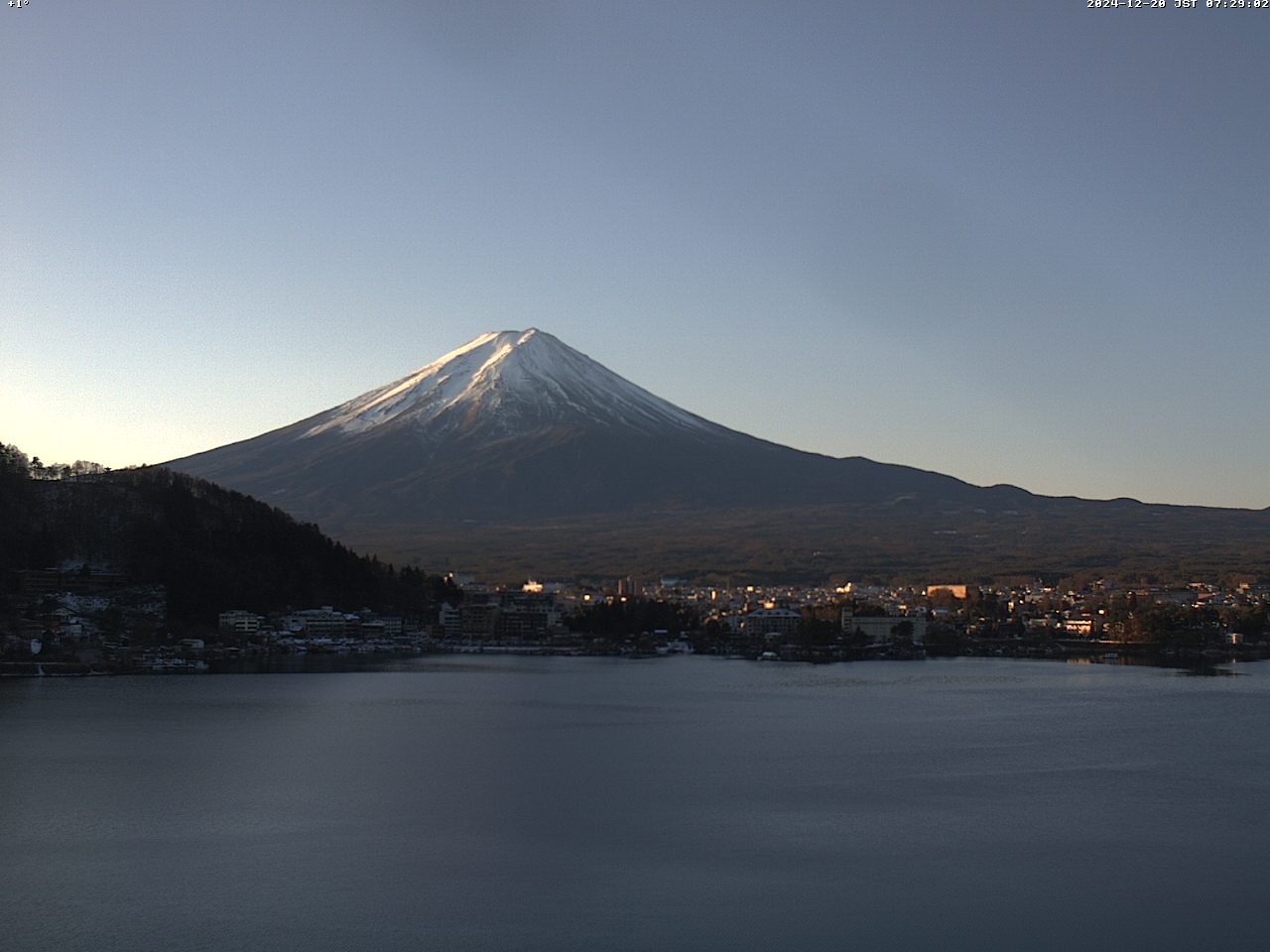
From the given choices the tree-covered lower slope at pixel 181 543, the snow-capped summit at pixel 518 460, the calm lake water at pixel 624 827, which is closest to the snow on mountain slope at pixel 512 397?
the snow-capped summit at pixel 518 460

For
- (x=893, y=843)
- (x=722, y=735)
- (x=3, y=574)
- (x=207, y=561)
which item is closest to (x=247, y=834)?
(x=893, y=843)

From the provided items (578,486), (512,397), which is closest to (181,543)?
(578,486)

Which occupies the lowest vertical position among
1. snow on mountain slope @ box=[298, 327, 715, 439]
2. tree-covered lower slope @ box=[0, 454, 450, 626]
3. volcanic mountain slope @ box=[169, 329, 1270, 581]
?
tree-covered lower slope @ box=[0, 454, 450, 626]

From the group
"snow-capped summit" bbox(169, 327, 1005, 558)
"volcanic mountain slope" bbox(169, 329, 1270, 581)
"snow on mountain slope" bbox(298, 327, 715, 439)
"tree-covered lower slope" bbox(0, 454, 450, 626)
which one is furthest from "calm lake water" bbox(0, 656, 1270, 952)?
"snow on mountain slope" bbox(298, 327, 715, 439)

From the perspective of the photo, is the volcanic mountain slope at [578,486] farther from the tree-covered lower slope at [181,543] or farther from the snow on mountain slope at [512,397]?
the tree-covered lower slope at [181,543]

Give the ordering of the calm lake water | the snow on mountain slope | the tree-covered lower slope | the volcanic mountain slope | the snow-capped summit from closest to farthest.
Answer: the calm lake water → the tree-covered lower slope → the volcanic mountain slope → the snow-capped summit → the snow on mountain slope

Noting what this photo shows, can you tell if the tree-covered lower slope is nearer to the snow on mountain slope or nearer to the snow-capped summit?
the snow-capped summit
